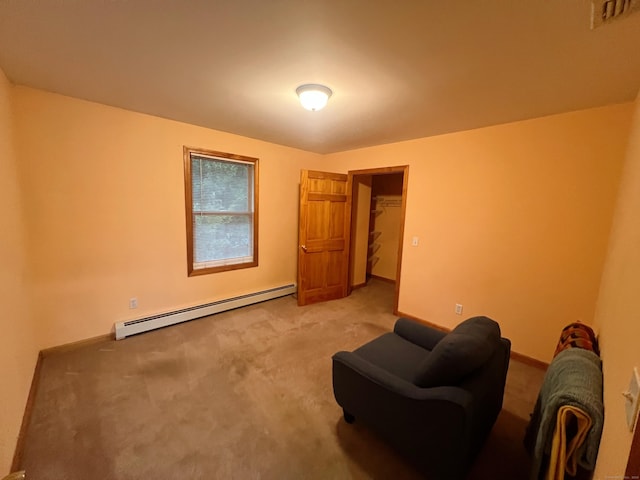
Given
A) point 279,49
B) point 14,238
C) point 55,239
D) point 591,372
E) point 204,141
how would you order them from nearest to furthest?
point 591,372 → point 279,49 → point 14,238 → point 55,239 → point 204,141

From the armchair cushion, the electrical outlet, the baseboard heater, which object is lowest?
the baseboard heater

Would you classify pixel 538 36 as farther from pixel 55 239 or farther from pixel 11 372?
pixel 55 239

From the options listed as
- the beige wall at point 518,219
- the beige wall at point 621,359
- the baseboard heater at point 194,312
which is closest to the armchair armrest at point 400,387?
the beige wall at point 621,359

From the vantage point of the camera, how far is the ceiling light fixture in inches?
75.2

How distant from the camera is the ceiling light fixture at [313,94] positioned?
191cm

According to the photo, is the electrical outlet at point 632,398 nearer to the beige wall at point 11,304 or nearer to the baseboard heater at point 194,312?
the beige wall at point 11,304

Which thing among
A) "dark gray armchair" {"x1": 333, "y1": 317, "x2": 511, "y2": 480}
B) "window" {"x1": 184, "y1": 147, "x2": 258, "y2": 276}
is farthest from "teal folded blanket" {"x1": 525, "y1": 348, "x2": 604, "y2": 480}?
"window" {"x1": 184, "y1": 147, "x2": 258, "y2": 276}

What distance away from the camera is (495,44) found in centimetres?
136

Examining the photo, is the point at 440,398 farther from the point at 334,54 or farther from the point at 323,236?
the point at 323,236

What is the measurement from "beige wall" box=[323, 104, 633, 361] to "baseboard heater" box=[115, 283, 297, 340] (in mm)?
2087

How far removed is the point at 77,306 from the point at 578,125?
196 inches

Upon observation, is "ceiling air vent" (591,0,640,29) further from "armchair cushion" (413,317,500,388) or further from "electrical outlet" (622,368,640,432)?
"armchair cushion" (413,317,500,388)

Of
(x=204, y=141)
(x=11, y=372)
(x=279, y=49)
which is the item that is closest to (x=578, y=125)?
(x=279, y=49)

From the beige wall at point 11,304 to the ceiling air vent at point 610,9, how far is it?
3.40 m
